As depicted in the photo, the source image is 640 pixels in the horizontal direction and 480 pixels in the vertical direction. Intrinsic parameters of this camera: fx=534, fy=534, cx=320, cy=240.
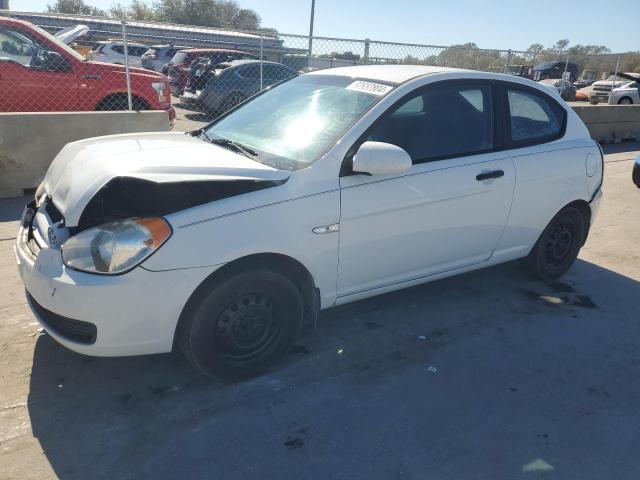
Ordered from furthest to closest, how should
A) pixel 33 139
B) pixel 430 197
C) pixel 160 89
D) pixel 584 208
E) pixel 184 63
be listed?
pixel 184 63 < pixel 160 89 < pixel 33 139 < pixel 584 208 < pixel 430 197

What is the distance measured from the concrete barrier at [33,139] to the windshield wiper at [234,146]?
141 inches

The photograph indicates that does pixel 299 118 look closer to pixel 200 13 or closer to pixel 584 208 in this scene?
pixel 584 208

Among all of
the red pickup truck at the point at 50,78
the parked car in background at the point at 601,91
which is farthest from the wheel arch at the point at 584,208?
the parked car in background at the point at 601,91

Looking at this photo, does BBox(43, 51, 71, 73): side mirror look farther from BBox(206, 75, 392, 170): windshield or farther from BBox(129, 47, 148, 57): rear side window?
BBox(129, 47, 148, 57): rear side window

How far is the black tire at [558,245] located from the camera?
4395 millimetres

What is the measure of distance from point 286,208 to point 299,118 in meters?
0.90

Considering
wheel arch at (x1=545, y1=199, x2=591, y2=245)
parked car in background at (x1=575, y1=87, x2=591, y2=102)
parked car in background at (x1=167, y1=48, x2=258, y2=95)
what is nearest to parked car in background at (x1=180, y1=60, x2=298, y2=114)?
parked car in background at (x1=167, y1=48, x2=258, y2=95)

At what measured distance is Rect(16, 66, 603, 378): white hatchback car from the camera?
103 inches

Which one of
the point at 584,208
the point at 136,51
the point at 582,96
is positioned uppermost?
the point at 136,51

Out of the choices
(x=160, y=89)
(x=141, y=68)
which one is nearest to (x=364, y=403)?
(x=160, y=89)

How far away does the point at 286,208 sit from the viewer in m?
2.88

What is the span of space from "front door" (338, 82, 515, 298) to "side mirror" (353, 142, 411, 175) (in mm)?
132

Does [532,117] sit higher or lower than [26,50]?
lower

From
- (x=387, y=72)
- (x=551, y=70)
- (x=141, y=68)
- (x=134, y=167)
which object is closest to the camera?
(x=134, y=167)
